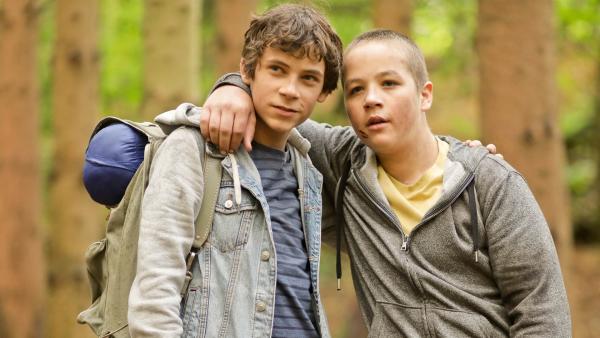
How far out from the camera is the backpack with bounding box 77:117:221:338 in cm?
314

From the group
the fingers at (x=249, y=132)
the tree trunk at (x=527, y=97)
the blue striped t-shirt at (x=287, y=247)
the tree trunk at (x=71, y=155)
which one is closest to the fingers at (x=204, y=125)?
the fingers at (x=249, y=132)

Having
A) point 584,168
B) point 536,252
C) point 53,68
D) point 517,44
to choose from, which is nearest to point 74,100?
point 53,68

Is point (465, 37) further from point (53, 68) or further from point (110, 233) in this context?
point (110, 233)

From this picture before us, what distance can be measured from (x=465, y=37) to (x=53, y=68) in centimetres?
747

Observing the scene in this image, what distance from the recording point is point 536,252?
329 centimetres

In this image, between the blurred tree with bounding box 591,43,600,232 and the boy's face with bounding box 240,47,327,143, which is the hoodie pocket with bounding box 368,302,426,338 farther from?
the blurred tree with bounding box 591,43,600,232

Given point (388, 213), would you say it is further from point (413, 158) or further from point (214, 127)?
point (214, 127)

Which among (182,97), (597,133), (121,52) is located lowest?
(182,97)

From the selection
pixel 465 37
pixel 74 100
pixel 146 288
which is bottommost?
pixel 146 288

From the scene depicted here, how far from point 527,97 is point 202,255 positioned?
136 inches

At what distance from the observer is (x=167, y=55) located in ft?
24.3

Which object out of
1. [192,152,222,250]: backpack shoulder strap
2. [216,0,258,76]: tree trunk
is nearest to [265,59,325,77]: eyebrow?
[192,152,222,250]: backpack shoulder strap

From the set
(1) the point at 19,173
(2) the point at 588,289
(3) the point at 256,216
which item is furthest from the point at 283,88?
(2) the point at 588,289

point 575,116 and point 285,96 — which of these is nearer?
point 285,96
